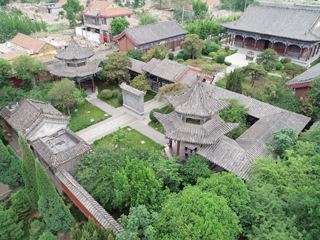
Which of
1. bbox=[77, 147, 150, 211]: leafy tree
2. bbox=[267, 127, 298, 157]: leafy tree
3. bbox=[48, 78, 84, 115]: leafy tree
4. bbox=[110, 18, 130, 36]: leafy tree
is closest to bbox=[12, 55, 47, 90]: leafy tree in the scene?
bbox=[48, 78, 84, 115]: leafy tree

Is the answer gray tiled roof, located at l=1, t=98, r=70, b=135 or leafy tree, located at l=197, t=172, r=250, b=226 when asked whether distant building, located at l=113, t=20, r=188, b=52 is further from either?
leafy tree, located at l=197, t=172, r=250, b=226

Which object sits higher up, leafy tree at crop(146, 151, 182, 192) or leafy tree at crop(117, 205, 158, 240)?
leafy tree at crop(117, 205, 158, 240)

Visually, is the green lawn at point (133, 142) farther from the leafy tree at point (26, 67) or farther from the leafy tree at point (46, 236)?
the leafy tree at point (26, 67)

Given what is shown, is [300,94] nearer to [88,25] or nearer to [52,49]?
[52,49]

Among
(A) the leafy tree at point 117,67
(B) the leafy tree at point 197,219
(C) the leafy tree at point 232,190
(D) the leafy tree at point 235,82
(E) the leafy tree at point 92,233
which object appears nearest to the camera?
(B) the leafy tree at point 197,219

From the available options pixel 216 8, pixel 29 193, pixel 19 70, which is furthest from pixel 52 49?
pixel 216 8

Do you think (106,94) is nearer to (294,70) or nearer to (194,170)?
(194,170)

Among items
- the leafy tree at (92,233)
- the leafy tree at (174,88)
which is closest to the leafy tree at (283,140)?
the leafy tree at (174,88)

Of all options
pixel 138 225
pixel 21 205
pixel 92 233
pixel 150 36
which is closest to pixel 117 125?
pixel 21 205
